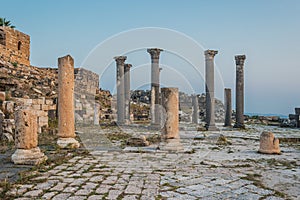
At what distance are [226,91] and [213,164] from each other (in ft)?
48.2

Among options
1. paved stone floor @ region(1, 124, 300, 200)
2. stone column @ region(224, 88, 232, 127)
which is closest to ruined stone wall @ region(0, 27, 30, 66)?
stone column @ region(224, 88, 232, 127)

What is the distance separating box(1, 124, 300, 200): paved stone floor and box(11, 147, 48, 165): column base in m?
0.55

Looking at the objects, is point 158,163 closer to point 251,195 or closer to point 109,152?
point 109,152

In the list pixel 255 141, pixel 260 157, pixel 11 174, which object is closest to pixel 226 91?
pixel 255 141

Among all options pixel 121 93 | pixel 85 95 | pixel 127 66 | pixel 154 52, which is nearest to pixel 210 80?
pixel 154 52

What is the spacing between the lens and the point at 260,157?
9062mm

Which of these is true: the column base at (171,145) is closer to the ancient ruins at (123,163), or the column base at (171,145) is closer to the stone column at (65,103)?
the ancient ruins at (123,163)

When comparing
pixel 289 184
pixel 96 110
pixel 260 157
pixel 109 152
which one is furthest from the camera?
pixel 96 110

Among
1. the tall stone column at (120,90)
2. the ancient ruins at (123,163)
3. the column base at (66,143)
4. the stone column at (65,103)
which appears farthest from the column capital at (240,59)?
the column base at (66,143)

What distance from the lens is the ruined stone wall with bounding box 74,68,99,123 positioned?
960 inches

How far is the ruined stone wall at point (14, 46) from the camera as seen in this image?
2531 cm

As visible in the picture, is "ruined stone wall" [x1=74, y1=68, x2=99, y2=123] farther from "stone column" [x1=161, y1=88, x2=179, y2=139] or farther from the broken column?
the broken column

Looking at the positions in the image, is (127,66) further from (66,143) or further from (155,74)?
(66,143)

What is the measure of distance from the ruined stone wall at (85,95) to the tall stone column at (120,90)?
7.12 ft
